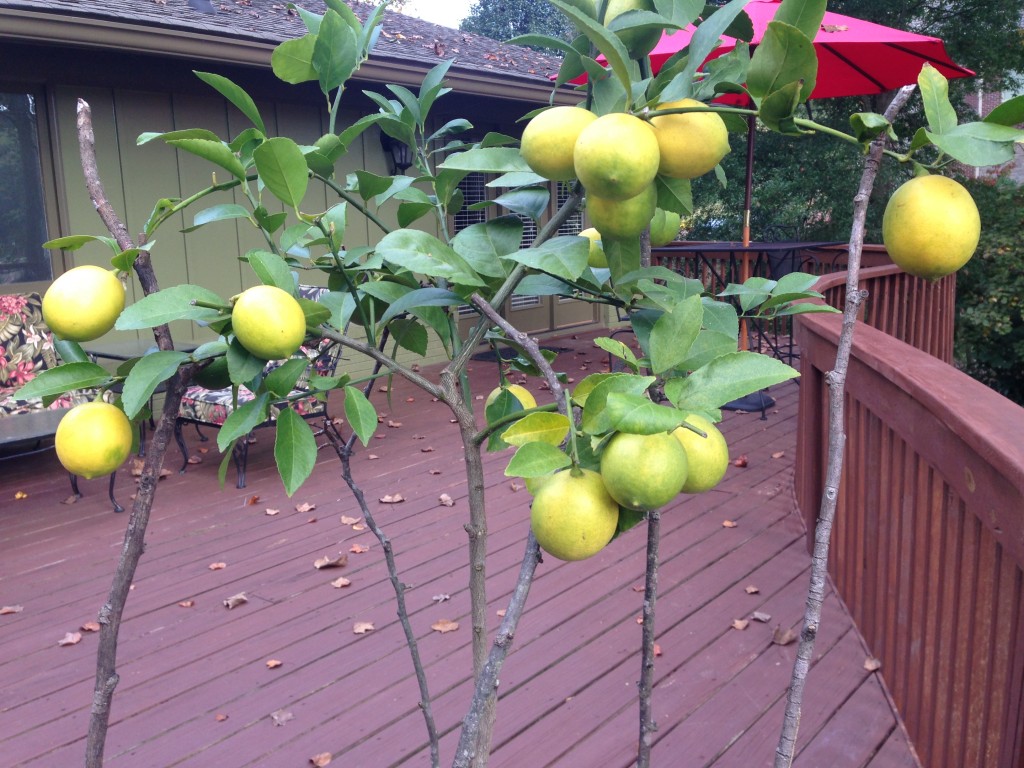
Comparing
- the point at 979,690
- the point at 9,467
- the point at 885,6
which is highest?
the point at 885,6

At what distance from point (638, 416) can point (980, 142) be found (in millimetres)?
339

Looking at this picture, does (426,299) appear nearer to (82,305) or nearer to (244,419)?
(244,419)

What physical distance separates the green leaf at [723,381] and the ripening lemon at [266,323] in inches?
15.1

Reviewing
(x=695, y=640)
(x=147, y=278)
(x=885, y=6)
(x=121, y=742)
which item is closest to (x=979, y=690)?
(x=695, y=640)

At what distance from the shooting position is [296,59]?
104 cm

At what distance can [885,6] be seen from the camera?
9922mm

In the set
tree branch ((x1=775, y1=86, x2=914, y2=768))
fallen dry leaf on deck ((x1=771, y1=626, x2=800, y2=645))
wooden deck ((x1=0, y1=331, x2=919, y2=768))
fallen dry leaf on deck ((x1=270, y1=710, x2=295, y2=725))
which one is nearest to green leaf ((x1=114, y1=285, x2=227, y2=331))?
tree branch ((x1=775, y1=86, x2=914, y2=768))

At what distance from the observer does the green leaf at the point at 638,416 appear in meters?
0.65

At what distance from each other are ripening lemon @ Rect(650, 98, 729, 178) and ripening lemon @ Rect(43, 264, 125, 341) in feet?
1.93

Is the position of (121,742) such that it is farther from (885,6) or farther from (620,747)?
(885,6)

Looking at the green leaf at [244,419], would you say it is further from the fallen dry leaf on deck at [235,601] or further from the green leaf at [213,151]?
the fallen dry leaf on deck at [235,601]

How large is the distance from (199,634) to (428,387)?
2.34 metres

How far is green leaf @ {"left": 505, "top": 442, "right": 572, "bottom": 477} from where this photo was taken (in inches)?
27.7

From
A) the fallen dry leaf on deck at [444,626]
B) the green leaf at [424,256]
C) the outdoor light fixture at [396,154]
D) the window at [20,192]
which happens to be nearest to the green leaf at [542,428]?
the green leaf at [424,256]
